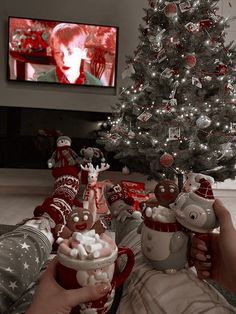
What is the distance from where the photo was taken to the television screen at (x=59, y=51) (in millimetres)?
3430

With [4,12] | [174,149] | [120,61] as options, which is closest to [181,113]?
[174,149]

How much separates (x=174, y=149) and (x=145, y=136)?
264mm

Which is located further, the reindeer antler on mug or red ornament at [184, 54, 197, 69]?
red ornament at [184, 54, 197, 69]

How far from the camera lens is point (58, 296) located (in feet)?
1.57

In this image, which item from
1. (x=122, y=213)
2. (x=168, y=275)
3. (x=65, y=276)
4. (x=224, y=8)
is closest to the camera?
(x=65, y=276)

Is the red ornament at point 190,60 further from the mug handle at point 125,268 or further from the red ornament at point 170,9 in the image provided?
the mug handle at point 125,268

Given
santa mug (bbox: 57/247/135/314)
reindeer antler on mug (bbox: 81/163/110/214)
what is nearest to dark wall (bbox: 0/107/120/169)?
reindeer antler on mug (bbox: 81/163/110/214)

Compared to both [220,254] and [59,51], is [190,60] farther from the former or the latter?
[220,254]

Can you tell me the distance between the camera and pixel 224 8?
3686 millimetres

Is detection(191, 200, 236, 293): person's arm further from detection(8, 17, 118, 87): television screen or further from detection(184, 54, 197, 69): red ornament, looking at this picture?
detection(8, 17, 118, 87): television screen

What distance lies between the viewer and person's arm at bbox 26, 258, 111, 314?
1.53 ft

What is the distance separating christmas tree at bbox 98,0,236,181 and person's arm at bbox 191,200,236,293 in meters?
2.02

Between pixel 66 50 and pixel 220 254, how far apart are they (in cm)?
322

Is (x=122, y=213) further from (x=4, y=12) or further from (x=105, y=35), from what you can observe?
(x=4, y=12)
